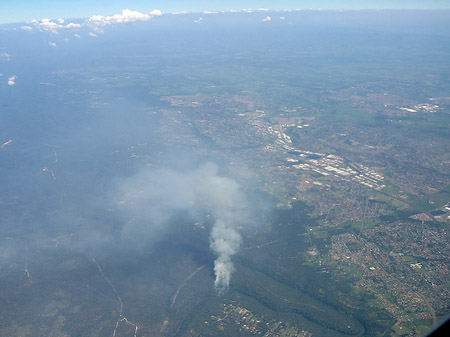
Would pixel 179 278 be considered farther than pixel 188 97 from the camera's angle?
No

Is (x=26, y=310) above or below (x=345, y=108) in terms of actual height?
above

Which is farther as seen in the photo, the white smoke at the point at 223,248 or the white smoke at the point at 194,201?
the white smoke at the point at 194,201

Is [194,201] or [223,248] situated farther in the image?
[194,201]

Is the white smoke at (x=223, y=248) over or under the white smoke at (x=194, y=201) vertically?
over

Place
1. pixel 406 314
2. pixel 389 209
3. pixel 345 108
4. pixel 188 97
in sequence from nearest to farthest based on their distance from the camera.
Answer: pixel 406 314 < pixel 389 209 < pixel 345 108 < pixel 188 97

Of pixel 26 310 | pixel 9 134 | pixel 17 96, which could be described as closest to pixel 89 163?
pixel 9 134

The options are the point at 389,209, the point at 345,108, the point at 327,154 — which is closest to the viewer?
the point at 389,209

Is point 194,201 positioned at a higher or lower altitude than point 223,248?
lower

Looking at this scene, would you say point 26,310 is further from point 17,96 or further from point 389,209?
point 17,96
